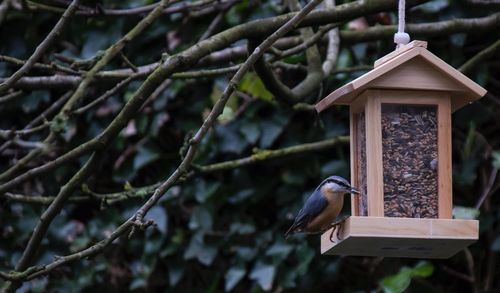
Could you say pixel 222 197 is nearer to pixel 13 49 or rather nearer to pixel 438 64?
pixel 13 49

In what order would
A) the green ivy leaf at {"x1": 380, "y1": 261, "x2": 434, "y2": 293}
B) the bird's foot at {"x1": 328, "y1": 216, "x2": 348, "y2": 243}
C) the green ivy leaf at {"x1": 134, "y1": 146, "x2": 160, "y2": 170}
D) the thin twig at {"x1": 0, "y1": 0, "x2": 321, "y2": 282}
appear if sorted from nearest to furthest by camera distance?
the thin twig at {"x1": 0, "y1": 0, "x2": 321, "y2": 282} → the bird's foot at {"x1": 328, "y1": 216, "x2": 348, "y2": 243} → the green ivy leaf at {"x1": 380, "y1": 261, "x2": 434, "y2": 293} → the green ivy leaf at {"x1": 134, "y1": 146, "x2": 160, "y2": 170}

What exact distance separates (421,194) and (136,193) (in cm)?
124

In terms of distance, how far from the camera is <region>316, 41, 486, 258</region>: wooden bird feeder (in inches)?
117

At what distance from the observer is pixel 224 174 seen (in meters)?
5.16

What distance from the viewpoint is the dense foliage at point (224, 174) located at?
15.6 feet

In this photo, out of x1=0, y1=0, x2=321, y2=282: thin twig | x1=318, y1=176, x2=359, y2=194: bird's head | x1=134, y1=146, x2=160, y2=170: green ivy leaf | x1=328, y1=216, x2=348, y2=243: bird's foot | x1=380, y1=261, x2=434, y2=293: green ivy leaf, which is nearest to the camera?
x1=0, y1=0, x2=321, y2=282: thin twig

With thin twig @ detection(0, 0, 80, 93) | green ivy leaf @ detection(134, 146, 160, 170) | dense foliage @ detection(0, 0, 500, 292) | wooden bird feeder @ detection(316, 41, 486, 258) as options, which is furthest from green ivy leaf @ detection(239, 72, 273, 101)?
thin twig @ detection(0, 0, 80, 93)

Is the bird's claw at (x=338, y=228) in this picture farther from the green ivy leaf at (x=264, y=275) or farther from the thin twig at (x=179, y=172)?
the green ivy leaf at (x=264, y=275)

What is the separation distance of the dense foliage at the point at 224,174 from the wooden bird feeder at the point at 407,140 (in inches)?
49.5

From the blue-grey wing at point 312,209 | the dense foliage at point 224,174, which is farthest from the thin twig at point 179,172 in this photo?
the dense foliage at point 224,174

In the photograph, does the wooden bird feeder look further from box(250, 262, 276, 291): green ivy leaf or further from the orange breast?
box(250, 262, 276, 291): green ivy leaf

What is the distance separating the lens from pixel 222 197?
5.11 meters

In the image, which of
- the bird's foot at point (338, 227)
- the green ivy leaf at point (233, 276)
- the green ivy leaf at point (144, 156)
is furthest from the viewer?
the green ivy leaf at point (144, 156)

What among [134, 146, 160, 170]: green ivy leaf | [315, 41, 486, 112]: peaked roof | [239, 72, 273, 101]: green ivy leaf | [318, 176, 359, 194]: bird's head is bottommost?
[134, 146, 160, 170]: green ivy leaf
